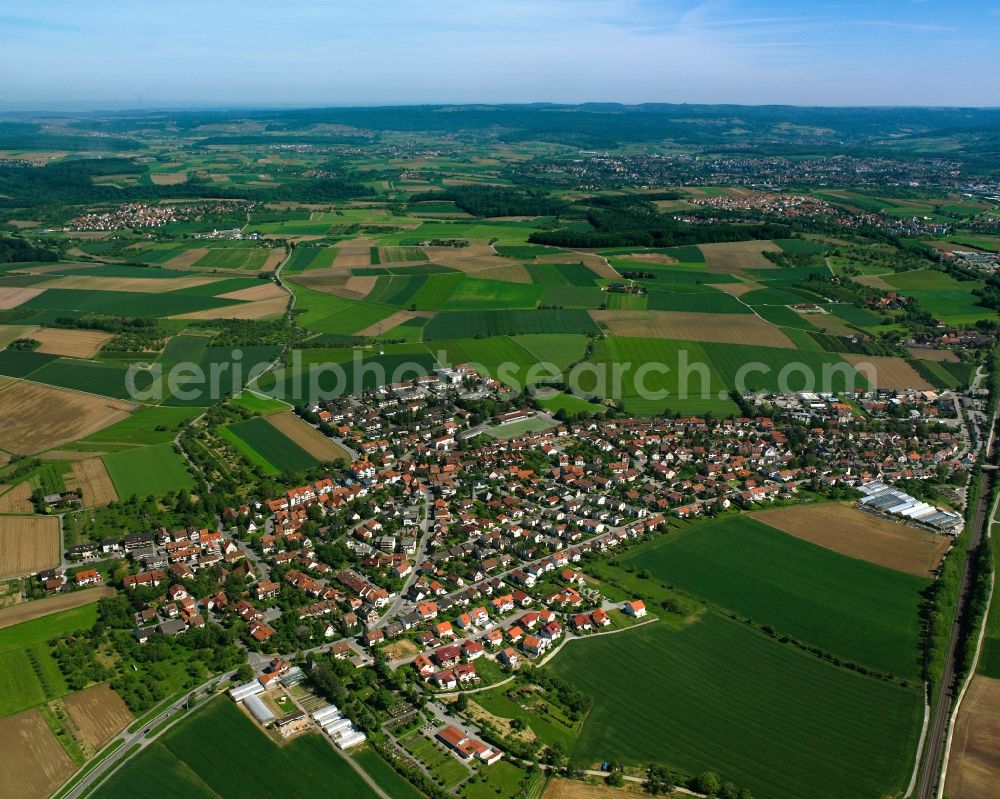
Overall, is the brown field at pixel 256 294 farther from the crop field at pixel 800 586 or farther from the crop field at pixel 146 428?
the crop field at pixel 800 586

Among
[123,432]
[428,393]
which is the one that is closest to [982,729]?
[428,393]

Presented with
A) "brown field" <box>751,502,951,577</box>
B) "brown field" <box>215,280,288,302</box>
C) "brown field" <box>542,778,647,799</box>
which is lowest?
"brown field" <box>542,778,647,799</box>

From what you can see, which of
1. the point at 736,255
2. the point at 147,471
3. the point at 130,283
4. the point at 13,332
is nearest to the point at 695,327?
the point at 736,255

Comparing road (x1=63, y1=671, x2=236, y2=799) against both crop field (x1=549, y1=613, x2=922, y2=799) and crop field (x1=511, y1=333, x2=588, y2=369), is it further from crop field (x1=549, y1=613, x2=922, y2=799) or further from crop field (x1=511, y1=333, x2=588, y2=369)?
crop field (x1=511, y1=333, x2=588, y2=369)

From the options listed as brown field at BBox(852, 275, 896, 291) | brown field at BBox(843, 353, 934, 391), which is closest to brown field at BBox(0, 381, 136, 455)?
brown field at BBox(843, 353, 934, 391)

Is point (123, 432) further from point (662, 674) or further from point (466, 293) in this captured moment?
point (466, 293)

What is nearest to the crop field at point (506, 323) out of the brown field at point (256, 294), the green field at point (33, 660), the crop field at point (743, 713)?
the brown field at point (256, 294)

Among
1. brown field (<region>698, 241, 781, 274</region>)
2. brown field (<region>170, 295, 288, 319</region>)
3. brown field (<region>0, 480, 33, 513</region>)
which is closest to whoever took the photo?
brown field (<region>0, 480, 33, 513</region>)
